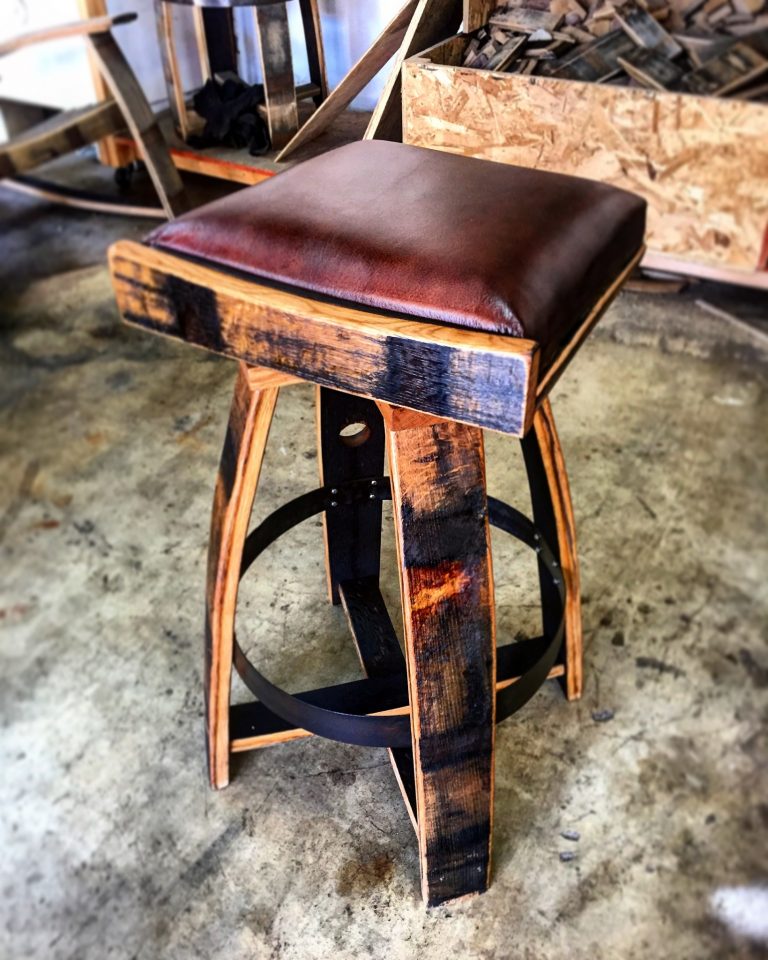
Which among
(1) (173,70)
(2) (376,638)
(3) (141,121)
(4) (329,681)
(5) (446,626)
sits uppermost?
(1) (173,70)

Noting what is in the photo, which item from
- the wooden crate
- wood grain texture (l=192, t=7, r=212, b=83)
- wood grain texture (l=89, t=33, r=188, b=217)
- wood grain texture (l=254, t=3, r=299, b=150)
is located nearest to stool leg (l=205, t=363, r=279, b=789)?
wood grain texture (l=254, t=3, r=299, b=150)

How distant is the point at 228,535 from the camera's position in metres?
1.04

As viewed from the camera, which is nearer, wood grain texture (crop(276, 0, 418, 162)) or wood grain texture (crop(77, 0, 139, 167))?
wood grain texture (crop(276, 0, 418, 162))

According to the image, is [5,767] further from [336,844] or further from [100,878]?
[336,844]

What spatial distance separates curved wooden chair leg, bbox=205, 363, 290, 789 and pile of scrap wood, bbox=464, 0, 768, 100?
801mm

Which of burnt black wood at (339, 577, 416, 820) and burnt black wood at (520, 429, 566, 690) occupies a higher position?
burnt black wood at (520, 429, 566, 690)

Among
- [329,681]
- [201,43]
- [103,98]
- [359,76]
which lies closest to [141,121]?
[103,98]

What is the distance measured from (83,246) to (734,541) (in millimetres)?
2251

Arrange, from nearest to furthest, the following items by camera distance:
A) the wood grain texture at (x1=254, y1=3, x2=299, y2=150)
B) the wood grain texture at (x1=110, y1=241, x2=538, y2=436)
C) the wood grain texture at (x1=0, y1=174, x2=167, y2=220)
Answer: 1. the wood grain texture at (x1=110, y1=241, x2=538, y2=436)
2. the wood grain texture at (x1=254, y1=3, x2=299, y2=150)
3. the wood grain texture at (x1=0, y1=174, x2=167, y2=220)

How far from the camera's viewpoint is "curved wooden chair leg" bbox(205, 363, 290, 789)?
3.11 ft

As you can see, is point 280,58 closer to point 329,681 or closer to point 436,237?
point 436,237

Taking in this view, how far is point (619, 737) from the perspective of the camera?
1344 mm

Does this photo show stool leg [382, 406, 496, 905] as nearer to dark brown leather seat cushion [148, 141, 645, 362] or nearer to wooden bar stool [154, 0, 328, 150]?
dark brown leather seat cushion [148, 141, 645, 362]

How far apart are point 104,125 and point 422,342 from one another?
7.02 feet
